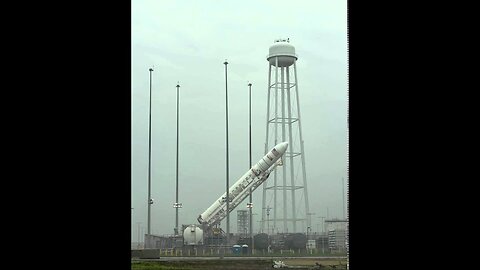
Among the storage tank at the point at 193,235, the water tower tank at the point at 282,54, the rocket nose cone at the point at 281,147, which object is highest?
the water tower tank at the point at 282,54

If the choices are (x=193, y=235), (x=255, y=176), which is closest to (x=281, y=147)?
(x=255, y=176)

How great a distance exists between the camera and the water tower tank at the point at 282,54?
62.3 ft

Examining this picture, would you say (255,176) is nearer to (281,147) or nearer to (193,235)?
(281,147)

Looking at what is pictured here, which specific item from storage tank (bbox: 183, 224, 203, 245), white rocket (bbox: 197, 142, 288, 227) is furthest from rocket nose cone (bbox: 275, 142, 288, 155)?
storage tank (bbox: 183, 224, 203, 245)

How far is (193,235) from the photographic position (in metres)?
21.7

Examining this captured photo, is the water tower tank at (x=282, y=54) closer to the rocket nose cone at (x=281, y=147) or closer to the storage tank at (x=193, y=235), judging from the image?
the rocket nose cone at (x=281, y=147)

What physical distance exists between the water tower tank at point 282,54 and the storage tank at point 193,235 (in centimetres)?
735

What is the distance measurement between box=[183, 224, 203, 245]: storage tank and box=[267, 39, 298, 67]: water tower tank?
735cm

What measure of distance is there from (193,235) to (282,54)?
26.0 ft

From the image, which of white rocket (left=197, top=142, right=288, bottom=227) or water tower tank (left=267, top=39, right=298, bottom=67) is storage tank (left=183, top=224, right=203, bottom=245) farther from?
water tower tank (left=267, top=39, right=298, bottom=67)

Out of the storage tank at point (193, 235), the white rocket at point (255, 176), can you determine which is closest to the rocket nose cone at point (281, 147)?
the white rocket at point (255, 176)

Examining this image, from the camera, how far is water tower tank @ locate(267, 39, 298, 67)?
62.3ft
